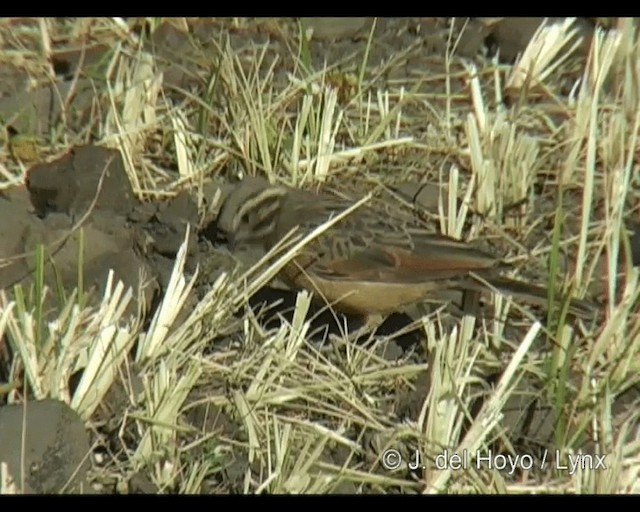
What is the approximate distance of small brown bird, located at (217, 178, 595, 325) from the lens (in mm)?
8023

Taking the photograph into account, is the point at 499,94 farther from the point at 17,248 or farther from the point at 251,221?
the point at 17,248

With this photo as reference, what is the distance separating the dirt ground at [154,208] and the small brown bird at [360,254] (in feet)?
0.45

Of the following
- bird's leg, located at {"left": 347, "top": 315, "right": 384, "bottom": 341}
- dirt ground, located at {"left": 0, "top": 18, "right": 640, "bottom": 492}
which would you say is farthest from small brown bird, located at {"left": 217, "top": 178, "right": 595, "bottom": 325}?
dirt ground, located at {"left": 0, "top": 18, "right": 640, "bottom": 492}

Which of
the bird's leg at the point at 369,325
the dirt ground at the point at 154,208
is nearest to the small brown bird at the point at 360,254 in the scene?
the bird's leg at the point at 369,325

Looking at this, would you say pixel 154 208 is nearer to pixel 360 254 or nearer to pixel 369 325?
pixel 360 254

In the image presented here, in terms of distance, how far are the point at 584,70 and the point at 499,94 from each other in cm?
70

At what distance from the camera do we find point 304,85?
30.5 feet

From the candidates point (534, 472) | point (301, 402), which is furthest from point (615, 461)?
point (301, 402)

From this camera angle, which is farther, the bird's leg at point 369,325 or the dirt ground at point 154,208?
the bird's leg at point 369,325

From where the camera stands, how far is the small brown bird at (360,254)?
26.3 feet

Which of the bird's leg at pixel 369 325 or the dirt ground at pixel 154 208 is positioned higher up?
the dirt ground at pixel 154 208

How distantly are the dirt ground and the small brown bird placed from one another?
14 cm

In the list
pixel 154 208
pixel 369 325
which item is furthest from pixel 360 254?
pixel 154 208

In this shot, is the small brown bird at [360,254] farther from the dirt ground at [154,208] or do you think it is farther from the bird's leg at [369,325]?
the dirt ground at [154,208]
